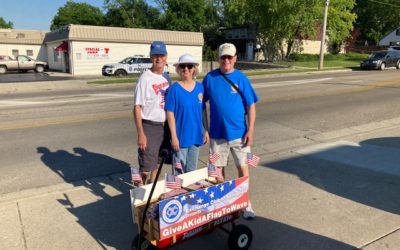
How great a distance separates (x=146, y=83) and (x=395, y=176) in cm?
418

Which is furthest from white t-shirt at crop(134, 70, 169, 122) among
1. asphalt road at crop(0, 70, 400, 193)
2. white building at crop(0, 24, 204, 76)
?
white building at crop(0, 24, 204, 76)

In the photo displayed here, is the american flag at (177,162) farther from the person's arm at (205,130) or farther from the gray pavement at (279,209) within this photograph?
the gray pavement at (279,209)

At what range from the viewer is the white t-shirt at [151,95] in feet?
13.4

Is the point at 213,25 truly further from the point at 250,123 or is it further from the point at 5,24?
the point at 5,24

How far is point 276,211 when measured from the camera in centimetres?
461

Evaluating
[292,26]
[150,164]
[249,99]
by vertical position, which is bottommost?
[150,164]

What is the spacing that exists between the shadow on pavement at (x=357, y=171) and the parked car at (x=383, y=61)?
2622 cm

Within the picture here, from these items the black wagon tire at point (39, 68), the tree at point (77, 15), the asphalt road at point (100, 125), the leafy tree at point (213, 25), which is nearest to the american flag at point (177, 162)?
the asphalt road at point (100, 125)

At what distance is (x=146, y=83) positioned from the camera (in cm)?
410

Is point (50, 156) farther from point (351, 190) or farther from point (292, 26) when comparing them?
point (292, 26)

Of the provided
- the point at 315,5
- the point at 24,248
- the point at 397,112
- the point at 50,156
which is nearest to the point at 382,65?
the point at 315,5

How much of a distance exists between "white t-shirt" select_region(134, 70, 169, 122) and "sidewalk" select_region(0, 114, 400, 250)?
127cm

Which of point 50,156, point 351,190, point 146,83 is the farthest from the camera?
point 50,156

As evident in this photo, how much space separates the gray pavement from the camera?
3.93 m
